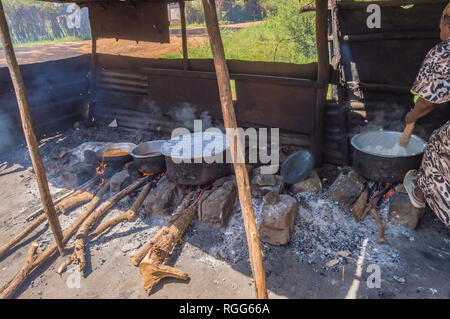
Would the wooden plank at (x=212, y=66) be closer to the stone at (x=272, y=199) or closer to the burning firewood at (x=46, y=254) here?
the stone at (x=272, y=199)

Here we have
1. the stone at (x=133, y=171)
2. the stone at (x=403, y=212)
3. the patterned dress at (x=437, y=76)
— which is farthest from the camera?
the stone at (x=133, y=171)

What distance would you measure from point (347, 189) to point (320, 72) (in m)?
1.75

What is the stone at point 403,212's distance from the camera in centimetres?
387

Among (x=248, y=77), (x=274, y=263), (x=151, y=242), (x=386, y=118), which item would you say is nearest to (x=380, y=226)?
(x=274, y=263)

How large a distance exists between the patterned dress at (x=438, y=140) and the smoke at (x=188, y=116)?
366cm

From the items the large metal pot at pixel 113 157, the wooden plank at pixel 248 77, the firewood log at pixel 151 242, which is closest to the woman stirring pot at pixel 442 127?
the wooden plank at pixel 248 77

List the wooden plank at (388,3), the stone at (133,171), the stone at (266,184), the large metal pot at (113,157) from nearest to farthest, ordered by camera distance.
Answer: the wooden plank at (388,3)
the stone at (266,184)
the stone at (133,171)
the large metal pot at (113,157)

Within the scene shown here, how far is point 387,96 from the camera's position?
4.76 m

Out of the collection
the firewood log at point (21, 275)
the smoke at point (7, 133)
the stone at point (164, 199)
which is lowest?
the firewood log at point (21, 275)

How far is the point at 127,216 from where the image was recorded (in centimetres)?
460

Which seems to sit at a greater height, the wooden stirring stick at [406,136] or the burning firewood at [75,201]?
the wooden stirring stick at [406,136]

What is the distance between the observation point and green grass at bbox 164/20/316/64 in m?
11.2

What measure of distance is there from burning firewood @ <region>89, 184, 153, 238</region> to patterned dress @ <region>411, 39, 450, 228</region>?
390cm
